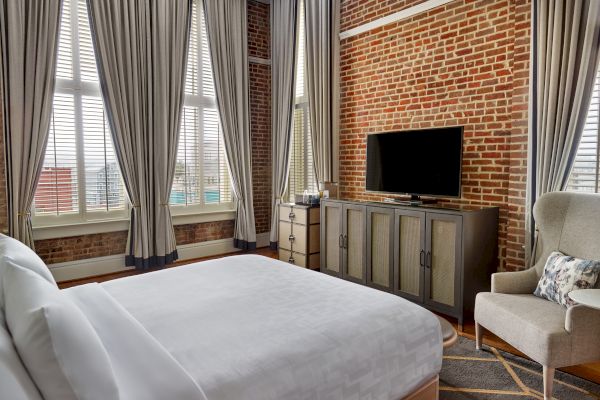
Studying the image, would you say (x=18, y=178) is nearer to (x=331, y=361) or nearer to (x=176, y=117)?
(x=176, y=117)

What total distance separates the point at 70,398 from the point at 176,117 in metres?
4.26

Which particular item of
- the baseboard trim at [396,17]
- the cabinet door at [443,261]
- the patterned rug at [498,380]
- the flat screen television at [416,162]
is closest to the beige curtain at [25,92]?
the baseboard trim at [396,17]

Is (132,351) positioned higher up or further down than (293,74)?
further down

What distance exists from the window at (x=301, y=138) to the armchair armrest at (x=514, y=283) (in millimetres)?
2851

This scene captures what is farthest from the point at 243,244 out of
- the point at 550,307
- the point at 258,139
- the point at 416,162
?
the point at 550,307

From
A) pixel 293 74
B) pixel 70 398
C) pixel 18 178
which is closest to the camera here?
pixel 70 398

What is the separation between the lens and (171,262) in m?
5.00

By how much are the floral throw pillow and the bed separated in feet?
3.59

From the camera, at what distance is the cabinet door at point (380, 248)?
3.82 metres

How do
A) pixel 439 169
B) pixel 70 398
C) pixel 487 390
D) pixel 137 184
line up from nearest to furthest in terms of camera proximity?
pixel 70 398, pixel 487 390, pixel 439 169, pixel 137 184

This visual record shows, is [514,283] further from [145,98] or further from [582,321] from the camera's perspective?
[145,98]

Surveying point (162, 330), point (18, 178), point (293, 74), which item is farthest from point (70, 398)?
point (293, 74)

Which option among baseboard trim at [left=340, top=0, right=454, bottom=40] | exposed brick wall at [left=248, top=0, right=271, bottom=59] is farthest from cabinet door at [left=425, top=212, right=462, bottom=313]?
exposed brick wall at [left=248, top=0, right=271, bottom=59]

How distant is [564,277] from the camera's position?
2.55m
